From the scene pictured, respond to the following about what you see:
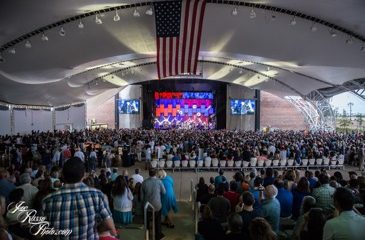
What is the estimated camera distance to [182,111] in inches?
1581

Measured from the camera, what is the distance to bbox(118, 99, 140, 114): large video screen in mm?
40094

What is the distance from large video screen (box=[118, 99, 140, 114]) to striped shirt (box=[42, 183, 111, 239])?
37689 millimetres

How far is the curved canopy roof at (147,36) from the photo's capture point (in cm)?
1322

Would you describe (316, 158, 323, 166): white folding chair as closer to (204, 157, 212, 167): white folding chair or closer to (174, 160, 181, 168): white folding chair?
(204, 157, 212, 167): white folding chair

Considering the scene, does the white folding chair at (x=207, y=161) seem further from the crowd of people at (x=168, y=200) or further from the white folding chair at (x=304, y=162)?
the white folding chair at (x=304, y=162)

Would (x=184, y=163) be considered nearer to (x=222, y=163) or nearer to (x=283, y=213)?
(x=222, y=163)

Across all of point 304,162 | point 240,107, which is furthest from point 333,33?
point 240,107

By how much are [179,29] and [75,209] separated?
12.4 meters

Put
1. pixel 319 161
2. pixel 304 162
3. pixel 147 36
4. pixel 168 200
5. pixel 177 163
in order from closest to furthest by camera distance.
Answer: pixel 168 200
pixel 177 163
pixel 304 162
pixel 319 161
pixel 147 36

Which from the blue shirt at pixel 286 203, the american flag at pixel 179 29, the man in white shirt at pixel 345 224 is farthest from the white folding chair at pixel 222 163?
the man in white shirt at pixel 345 224

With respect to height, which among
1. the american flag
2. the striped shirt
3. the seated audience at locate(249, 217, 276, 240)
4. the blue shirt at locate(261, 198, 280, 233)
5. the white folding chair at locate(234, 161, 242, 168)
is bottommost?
the white folding chair at locate(234, 161, 242, 168)

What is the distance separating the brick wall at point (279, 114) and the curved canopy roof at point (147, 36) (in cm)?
1540

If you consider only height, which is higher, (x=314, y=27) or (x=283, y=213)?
(x=314, y=27)

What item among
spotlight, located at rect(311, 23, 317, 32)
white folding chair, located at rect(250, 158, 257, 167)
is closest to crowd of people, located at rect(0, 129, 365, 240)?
white folding chair, located at rect(250, 158, 257, 167)
